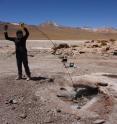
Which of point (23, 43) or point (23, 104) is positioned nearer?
point (23, 104)

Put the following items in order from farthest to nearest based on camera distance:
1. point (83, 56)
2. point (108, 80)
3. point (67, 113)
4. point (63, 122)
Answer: point (83, 56)
point (108, 80)
point (67, 113)
point (63, 122)

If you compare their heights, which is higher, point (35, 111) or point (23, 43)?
point (23, 43)

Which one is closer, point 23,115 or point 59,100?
point 23,115

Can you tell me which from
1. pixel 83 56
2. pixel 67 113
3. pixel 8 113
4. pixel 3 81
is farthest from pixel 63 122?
pixel 83 56

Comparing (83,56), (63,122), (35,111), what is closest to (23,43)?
(35,111)

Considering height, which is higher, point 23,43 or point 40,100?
point 23,43

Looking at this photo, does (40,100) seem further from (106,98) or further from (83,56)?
(83,56)

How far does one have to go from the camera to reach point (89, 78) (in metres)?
11.8

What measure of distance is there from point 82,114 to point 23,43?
4498 mm

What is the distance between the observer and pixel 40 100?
1036 centimetres

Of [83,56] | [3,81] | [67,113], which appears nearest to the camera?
[67,113]

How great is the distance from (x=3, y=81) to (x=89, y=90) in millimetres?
2996

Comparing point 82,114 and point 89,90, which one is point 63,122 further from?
point 89,90

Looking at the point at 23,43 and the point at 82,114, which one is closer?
the point at 82,114
